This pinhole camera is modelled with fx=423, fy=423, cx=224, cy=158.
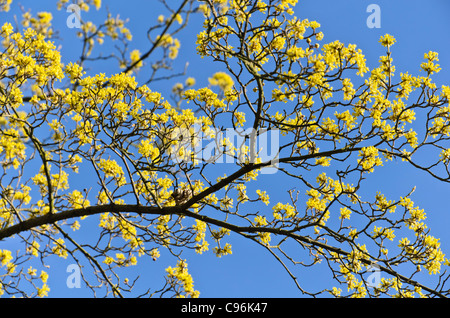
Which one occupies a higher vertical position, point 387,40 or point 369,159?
point 387,40

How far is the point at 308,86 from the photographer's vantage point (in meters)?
4.34

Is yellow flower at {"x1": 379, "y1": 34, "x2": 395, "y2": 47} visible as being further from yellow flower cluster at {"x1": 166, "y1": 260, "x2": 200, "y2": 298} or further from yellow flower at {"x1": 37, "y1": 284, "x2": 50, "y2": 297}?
yellow flower at {"x1": 37, "y1": 284, "x2": 50, "y2": 297}

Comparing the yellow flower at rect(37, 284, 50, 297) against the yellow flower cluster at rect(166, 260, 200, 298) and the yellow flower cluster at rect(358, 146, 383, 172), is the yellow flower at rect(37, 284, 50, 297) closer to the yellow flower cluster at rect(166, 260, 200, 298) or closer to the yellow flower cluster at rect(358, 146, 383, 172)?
the yellow flower cluster at rect(166, 260, 200, 298)

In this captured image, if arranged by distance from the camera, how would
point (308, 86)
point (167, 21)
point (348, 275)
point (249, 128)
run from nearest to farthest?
point (308, 86) < point (249, 128) < point (348, 275) < point (167, 21)

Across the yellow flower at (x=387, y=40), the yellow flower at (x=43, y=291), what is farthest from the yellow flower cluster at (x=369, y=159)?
the yellow flower at (x=43, y=291)

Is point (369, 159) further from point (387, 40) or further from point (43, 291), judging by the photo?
point (43, 291)

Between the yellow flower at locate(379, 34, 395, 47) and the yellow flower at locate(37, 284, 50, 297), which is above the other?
the yellow flower at locate(379, 34, 395, 47)

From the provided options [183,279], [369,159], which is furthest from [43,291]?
[369,159]

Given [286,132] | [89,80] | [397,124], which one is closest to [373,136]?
[397,124]

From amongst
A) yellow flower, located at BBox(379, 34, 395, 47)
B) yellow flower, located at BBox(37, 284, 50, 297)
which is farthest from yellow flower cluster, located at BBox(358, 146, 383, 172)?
yellow flower, located at BBox(37, 284, 50, 297)

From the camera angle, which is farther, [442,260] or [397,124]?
[442,260]

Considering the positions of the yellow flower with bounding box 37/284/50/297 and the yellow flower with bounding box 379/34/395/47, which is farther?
the yellow flower with bounding box 37/284/50/297
